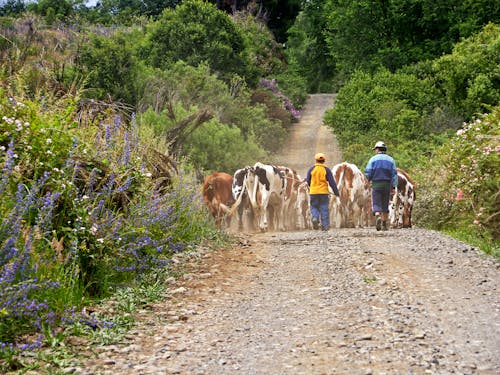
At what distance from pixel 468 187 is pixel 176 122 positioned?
10344mm

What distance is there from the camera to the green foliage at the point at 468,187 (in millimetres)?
13039

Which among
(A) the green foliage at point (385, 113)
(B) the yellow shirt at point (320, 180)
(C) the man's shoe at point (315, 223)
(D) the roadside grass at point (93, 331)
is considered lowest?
(D) the roadside grass at point (93, 331)

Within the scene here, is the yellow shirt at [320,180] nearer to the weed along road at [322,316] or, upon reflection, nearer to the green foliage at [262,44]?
the weed along road at [322,316]

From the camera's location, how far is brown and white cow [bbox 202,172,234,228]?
18.2 metres

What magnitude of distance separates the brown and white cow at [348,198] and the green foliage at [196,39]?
19.0 meters

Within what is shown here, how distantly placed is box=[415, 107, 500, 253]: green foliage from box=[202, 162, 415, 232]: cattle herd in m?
0.60

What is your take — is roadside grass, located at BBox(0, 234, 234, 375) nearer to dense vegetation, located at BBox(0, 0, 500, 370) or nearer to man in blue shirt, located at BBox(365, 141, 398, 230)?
dense vegetation, located at BBox(0, 0, 500, 370)

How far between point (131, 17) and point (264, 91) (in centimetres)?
1337

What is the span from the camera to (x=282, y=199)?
61.8 ft

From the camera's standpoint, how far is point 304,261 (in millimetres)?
10992

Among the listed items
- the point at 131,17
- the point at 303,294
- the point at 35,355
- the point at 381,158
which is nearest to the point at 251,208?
the point at 381,158

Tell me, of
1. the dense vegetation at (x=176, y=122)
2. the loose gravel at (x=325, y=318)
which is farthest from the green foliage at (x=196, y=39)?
the loose gravel at (x=325, y=318)

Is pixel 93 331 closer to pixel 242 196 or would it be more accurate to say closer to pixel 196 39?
pixel 242 196

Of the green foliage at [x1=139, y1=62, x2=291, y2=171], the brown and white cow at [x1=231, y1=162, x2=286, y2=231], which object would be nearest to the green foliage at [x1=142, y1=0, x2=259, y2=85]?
the green foliage at [x1=139, y1=62, x2=291, y2=171]
